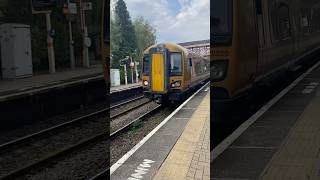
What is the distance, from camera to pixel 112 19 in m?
1.28

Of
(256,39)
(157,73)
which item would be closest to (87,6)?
(157,73)

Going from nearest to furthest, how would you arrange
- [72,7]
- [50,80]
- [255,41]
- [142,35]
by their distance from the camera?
1. [142,35]
2. [72,7]
3. [50,80]
4. [255,41]

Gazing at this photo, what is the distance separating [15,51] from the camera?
1.39 meters

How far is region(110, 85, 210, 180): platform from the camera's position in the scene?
123 centimetres

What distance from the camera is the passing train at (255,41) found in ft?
5.45

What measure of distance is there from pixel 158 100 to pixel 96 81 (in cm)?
22

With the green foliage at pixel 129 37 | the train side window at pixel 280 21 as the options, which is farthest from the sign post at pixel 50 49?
the train side window at pixel 280 21

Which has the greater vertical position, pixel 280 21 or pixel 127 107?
pixel 280 21

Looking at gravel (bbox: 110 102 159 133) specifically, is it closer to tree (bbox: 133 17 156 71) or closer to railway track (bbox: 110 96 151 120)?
railway track (bbox: 110 96 151 120)

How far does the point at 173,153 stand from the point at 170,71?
24 centimetres

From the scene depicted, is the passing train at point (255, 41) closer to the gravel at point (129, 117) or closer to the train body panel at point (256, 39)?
the train body panel at point (256, 39)

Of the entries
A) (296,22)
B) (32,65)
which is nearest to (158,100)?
(32,65)

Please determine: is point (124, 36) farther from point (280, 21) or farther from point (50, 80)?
point (280, 21)

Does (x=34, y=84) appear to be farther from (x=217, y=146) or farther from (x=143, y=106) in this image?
(x=217, y=146)
